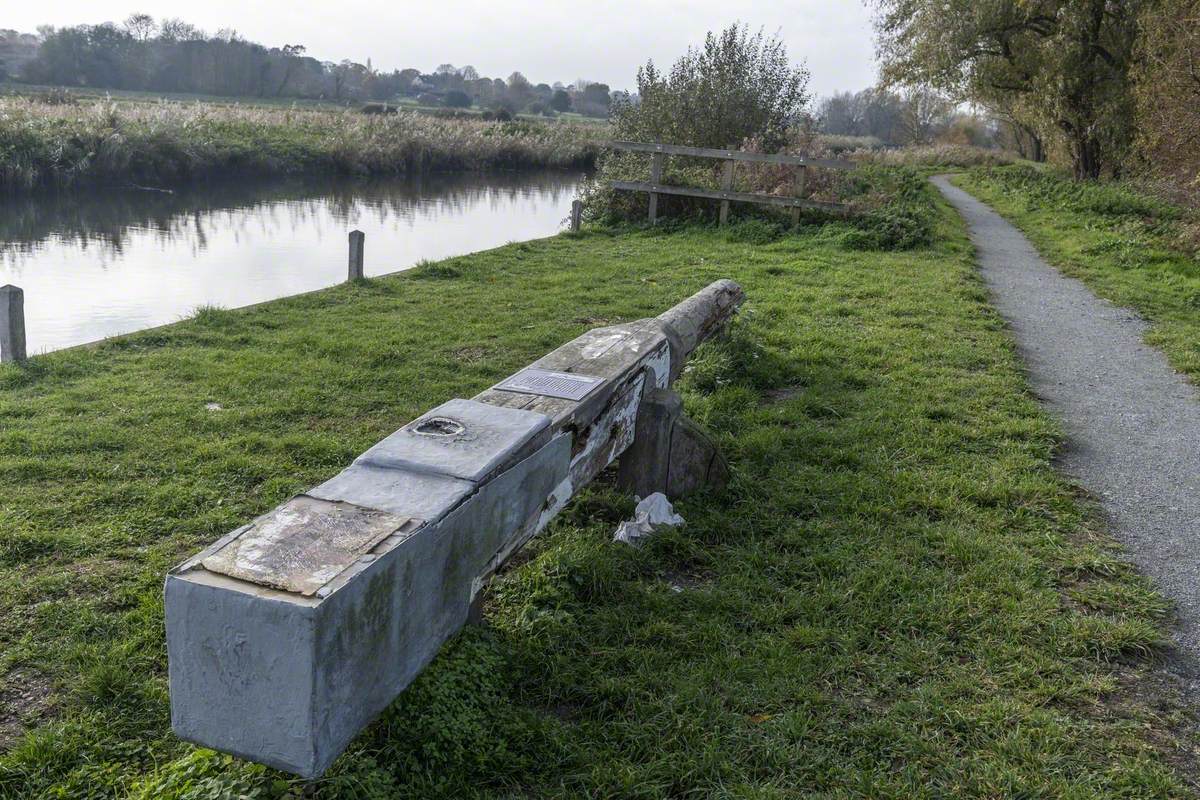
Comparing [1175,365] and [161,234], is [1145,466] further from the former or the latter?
[161,234]

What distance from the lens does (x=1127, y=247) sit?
14.0 metres

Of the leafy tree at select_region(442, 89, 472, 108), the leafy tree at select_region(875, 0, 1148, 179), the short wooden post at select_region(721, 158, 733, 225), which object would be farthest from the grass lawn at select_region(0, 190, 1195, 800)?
the leafy tree at select_region(442, 89, 472, 108)

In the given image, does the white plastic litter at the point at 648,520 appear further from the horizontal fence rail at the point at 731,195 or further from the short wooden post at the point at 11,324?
the horizontal fence rail at the point at 731,195

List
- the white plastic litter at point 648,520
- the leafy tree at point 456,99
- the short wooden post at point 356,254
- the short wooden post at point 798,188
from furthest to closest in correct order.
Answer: the leafy tree at point 456,99 → the short wooden post at point 798,188 → the short wooden post at point 356,254 → the white plastic litter at point 648,520

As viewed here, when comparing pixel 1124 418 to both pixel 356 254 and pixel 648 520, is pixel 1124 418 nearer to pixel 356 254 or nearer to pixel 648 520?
pixel 648 520

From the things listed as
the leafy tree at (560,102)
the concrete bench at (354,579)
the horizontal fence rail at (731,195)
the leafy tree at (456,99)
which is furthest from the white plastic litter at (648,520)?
the leafy tree at (560,102)

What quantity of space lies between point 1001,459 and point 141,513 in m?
4.67

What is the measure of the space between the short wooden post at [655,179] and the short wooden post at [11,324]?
1120 centimetres

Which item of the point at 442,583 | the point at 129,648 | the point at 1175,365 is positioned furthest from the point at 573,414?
the point at 1175,365

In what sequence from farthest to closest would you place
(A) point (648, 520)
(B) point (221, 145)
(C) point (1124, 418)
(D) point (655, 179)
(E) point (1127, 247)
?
(B) point (221, 145), (D) point (655, 179), (E) point (1127, 247), (C) point (1124, 418), (A) point (648, 520)

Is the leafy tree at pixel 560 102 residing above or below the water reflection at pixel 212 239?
above

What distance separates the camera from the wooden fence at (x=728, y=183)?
15.1m

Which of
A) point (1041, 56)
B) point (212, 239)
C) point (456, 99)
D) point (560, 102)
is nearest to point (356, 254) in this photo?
point (212, 239)

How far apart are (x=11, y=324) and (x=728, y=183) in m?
11.6
